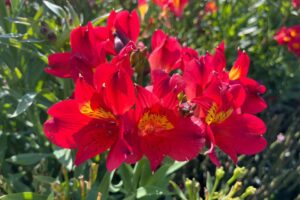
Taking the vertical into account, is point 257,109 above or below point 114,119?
below

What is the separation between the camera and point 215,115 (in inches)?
51.7

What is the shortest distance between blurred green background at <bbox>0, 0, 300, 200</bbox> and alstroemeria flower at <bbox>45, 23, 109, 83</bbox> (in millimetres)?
205

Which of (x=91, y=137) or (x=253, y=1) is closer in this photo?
(x=91, y=137)

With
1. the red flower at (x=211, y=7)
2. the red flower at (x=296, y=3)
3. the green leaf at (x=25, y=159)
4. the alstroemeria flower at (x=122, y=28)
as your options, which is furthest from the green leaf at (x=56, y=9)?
the red flower at (x=296, y=3)

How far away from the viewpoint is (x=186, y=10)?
2943 mm

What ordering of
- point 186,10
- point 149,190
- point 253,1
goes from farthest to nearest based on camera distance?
point 253,1
point 186,10
point 149,190

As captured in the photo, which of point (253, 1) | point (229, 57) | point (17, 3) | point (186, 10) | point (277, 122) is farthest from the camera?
point (253, 1)

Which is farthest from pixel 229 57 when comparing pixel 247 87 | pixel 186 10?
pixel 247 87

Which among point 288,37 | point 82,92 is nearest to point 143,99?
point 82,92

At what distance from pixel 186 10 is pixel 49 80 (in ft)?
3.61

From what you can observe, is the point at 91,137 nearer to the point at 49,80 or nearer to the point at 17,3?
the point at 17,3

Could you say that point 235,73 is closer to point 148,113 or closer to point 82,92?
point 148,113

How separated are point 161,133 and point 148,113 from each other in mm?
70

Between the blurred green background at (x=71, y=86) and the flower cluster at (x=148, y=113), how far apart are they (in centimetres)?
13
